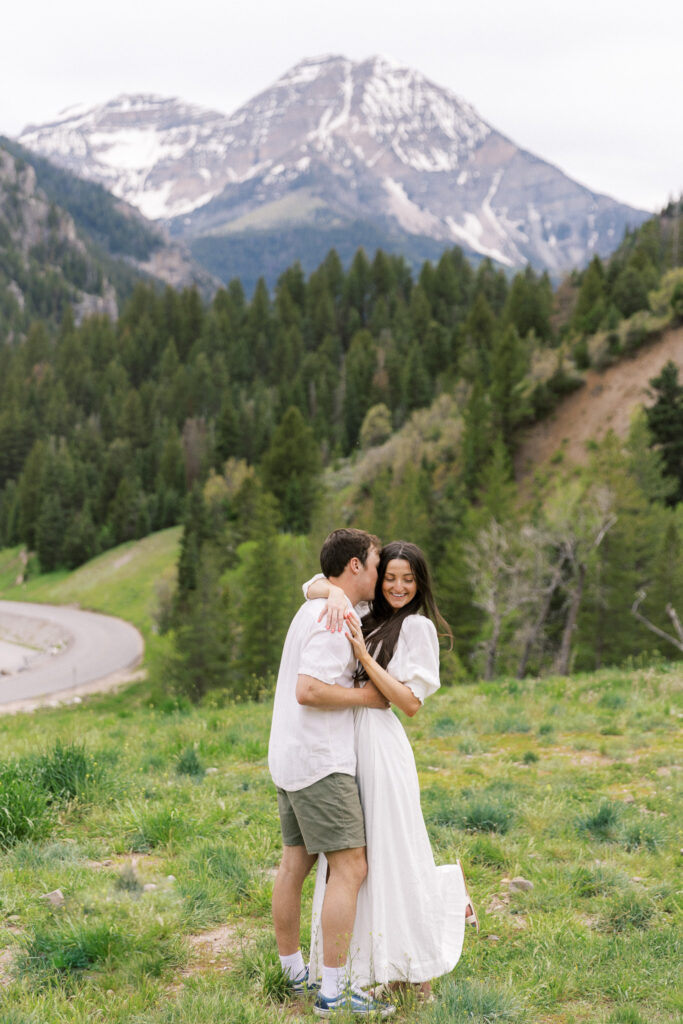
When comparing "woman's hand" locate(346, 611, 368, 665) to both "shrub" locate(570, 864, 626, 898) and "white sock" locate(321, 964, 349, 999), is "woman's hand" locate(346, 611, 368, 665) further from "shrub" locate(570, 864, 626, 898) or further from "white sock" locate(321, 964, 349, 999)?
"shrub" locate(570, 864, 626, 898)

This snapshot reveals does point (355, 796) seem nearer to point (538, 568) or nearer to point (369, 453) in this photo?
point (538, 568)

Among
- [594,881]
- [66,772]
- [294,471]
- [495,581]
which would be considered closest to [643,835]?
[594,881]

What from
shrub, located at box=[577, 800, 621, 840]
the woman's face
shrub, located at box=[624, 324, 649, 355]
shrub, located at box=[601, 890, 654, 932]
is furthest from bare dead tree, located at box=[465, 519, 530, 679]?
the woman's face

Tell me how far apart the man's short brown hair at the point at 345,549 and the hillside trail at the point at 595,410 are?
62227mm

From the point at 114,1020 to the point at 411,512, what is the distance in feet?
171

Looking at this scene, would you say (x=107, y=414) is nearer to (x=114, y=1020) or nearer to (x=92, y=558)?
(x=92, y=558)

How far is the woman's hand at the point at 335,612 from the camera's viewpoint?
4.39 m

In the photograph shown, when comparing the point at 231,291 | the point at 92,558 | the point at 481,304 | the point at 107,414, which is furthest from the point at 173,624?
the point at 231,291

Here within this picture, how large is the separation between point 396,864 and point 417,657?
1147 millimetres

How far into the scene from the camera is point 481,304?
103m

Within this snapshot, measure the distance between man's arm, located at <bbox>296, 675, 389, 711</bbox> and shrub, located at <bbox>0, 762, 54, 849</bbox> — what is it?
11.4 feet

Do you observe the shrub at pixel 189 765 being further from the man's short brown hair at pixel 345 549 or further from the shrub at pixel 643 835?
the man's short brown hair at pixel 345 549

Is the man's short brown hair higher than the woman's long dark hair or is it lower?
higher

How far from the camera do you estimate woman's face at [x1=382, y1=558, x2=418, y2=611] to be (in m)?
4.80
